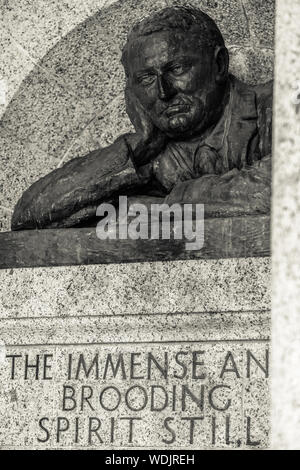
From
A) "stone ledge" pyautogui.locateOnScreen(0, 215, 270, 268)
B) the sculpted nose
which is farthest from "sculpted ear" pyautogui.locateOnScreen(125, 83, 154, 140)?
"stone ledge" pyautogui.locateOnScreen(0, 215, 270, 268)

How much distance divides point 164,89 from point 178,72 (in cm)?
14

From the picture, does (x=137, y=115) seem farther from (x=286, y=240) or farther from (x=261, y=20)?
(x=286, y=240)

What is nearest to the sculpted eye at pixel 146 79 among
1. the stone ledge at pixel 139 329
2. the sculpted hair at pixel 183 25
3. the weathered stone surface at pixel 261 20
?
the sculpted hair at pixel 183 25

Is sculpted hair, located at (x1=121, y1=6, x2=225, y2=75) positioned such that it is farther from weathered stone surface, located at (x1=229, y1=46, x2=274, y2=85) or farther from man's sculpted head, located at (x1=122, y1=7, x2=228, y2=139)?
weathered stone surface, located at (x1=229, y1=46, x2=274, y2=85)

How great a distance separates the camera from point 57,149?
8492 millimetres

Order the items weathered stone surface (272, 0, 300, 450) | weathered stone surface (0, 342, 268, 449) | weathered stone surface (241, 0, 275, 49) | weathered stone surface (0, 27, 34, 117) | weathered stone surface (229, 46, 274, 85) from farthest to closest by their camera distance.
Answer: weathered stone surface (0, 27, 34, 117) → weathered stone surface (241, 0, 275, 49) → weathered stone surface (229, 46, 274, 85) → weathered stone surface (0, 342, 268, 449) → weathered stone surface (272, 0, 300, 450)

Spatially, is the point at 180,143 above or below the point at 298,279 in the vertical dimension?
above

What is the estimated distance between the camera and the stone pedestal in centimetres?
660

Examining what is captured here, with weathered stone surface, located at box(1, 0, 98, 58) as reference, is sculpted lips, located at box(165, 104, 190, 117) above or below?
below

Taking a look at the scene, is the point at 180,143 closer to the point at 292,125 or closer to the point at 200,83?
the point at 200,83

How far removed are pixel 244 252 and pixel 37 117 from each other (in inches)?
92.2

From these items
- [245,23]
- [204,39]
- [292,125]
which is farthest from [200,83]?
[292,125]

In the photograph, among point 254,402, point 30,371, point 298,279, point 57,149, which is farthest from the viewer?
point 57,149

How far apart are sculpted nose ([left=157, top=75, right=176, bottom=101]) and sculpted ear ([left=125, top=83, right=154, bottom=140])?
0.24m
